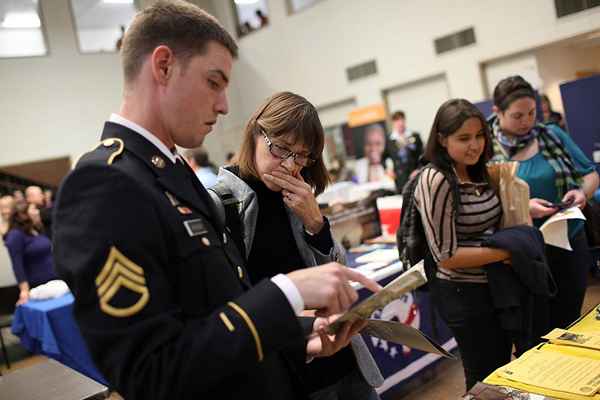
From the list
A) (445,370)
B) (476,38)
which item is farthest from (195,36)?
(476,38)

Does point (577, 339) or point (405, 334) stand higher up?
point (405, 334)

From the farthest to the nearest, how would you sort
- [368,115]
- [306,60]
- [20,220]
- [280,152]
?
[306,60] → [368,115] → [20,220] → [280,152]

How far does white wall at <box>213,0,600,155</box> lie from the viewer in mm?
6582

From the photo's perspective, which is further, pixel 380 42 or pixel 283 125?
pixel 380 42

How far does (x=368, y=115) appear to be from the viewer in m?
7.92

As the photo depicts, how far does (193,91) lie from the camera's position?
853 millimetres

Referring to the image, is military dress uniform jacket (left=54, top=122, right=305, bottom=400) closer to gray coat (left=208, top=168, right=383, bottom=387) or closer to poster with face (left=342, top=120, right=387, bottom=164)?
gray coat (left=208, top=168, right=383, bottom=387)

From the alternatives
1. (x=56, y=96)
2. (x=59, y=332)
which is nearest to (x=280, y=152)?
(x=59, y=332)

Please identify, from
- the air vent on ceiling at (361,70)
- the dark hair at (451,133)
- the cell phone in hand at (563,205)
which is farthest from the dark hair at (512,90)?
the air vent on ceiling at (361,70)

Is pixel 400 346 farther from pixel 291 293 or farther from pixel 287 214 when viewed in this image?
pixel 291 293

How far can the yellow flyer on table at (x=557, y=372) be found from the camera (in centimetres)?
119

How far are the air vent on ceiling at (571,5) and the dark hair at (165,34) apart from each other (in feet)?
21.0

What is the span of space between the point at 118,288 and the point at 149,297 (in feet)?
0.14

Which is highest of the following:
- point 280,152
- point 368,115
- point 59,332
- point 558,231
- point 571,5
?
point 571,5
